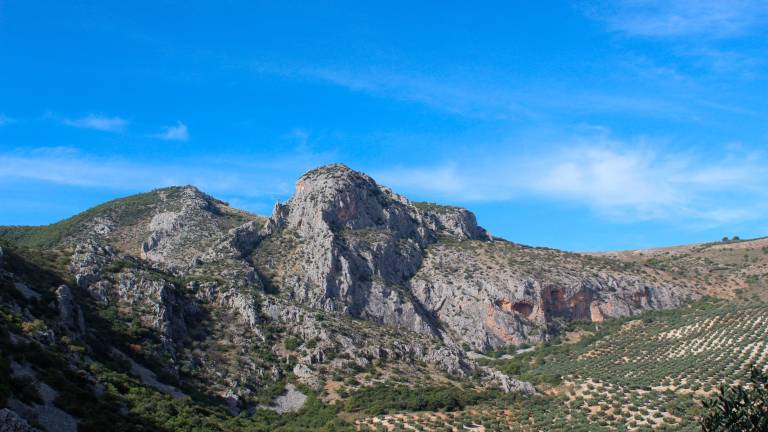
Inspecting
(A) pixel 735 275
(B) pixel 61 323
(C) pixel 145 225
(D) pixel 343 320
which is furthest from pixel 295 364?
(A) pixel 735 275

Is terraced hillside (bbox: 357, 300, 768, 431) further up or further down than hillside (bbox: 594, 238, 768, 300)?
further down

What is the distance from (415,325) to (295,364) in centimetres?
Answer: 2787

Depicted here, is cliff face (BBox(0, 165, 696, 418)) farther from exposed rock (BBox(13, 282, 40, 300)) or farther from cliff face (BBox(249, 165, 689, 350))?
exposed rock (BBox(13, 282, 40, 300))

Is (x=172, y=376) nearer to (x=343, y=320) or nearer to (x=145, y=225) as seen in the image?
(x=343, y=320)

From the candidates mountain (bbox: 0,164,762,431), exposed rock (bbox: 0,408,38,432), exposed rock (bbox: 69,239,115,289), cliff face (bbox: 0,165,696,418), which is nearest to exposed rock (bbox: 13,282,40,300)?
mountain (bbox: 0,164,762,431)

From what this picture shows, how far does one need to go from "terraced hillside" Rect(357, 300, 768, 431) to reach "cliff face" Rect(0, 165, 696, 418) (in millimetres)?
6512

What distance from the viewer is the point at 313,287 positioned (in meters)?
93.1

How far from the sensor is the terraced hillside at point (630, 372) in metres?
58.4

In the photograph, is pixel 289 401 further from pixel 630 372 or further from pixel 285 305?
pixel 630 372

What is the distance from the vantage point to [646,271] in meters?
119

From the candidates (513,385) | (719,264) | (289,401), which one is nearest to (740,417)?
(513,385)

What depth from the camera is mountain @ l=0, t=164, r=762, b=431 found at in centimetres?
4672

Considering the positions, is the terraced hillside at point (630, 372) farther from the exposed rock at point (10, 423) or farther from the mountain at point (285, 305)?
the exposed rock at point (10, 423)

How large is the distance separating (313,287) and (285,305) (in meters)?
12.8
